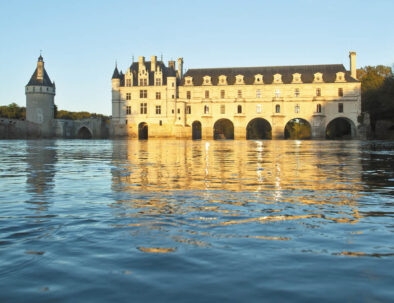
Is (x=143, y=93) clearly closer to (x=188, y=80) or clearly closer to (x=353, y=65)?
(x=188, y=80)

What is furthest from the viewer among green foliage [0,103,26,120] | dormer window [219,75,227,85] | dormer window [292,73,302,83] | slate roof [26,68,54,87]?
green foliage [0,103,26,120]

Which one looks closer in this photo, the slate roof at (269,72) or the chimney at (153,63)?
the slate roof at (269,72)

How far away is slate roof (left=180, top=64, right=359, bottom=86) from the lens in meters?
67.8

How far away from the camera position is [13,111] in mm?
102062

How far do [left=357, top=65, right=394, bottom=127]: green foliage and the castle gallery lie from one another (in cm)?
286

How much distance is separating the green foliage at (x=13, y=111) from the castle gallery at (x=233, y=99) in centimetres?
3946

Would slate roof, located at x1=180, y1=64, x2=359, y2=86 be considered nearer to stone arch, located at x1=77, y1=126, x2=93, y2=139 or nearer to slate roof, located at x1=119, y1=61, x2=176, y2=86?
slate roof, located at x1=119, y1=61, x2=176, y2=86

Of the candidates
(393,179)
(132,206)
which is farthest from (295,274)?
(393,179)

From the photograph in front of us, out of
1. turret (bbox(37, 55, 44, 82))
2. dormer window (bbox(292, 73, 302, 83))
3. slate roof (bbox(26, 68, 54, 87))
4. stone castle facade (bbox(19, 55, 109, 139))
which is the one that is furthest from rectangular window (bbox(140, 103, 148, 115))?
dormer window (bbox(292, 73, 302, 83))

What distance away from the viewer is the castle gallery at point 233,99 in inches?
2596

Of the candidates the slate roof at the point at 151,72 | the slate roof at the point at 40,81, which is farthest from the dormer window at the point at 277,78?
the slate roof at the point at 40,81

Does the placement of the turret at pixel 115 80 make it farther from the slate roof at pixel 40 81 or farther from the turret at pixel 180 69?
the slate roof at pixel 40 81

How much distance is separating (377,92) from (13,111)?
8364 centimetres

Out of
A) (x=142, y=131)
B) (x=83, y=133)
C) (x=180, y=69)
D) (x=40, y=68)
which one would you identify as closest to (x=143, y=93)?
(x=142, y=131)
